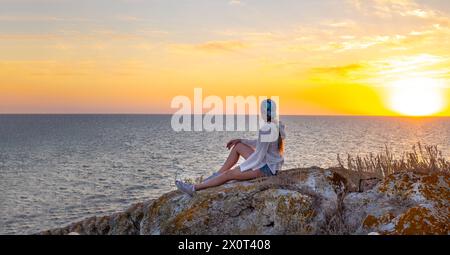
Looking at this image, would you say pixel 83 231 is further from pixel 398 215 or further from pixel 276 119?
pixel 398 215

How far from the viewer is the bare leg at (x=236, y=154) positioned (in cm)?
920

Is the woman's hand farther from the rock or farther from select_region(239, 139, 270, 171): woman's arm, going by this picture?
the rock

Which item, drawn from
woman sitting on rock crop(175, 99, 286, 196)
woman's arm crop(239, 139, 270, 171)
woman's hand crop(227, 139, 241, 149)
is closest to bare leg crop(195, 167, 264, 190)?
woman sitting on rock crop(175, 99, 286, 196)

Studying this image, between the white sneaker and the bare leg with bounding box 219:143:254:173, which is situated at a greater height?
the bare leg with bounding box 219:143:254:173

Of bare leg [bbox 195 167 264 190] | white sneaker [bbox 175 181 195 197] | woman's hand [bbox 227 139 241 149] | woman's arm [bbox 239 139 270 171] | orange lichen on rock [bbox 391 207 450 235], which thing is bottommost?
orange lichen on rock [bbox 391 207 450 235]

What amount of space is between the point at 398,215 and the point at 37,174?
143 feet

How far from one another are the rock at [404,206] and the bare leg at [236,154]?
2082mm

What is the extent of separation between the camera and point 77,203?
31.1 meters

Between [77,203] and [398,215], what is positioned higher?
[398,215]

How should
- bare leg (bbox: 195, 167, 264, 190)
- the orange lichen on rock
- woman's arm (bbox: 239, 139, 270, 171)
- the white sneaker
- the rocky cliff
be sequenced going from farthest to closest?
bare leg (bbox: 195, 167, 264, 190)
woman's arm (bbox: 239, 139, 270, 171)
the white sneaker
the rocky cliff
the orange lichen on rock

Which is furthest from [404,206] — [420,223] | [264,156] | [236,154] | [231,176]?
[236,154]

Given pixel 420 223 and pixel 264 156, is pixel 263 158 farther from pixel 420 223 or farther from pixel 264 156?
pixel 420 223

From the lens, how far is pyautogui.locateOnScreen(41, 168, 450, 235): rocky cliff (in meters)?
7.09
